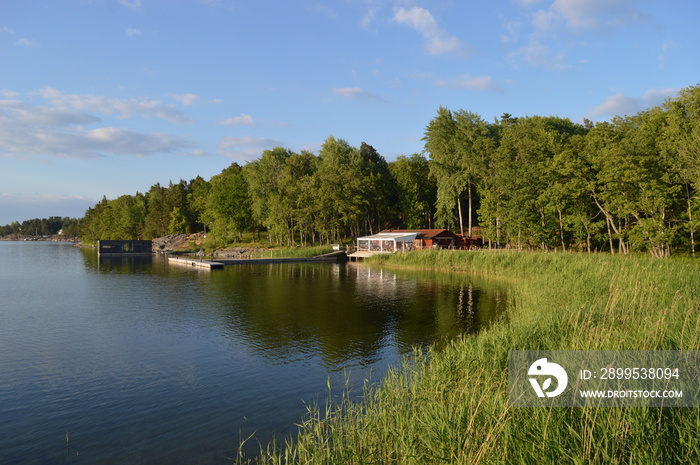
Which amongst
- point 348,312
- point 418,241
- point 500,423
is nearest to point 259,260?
point 418,241

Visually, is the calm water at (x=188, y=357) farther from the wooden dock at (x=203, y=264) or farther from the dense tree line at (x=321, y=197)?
the dense tree line at (x=321, y=197)

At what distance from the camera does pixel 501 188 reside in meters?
52.7

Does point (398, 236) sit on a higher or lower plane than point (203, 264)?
higher

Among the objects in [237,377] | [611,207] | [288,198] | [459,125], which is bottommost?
[237,377]

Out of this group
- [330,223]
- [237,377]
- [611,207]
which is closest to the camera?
[237,377]

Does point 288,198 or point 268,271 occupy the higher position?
point 288,198

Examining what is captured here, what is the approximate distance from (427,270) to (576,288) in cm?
2844

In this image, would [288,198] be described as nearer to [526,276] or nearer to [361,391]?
[526,276]

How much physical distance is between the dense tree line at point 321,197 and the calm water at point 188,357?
134ft

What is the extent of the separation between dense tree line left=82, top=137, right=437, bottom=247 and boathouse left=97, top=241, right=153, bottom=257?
14962mm

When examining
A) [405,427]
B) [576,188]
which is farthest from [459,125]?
[405,427]

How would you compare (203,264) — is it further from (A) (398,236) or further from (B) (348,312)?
(B) (348,312)

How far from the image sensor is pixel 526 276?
120 feet

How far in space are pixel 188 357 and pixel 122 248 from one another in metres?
90.9
